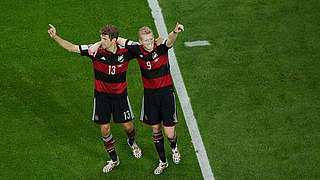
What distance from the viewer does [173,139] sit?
6422mm

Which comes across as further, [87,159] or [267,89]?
[267,89]

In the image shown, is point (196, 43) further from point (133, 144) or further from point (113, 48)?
point (113, 48)

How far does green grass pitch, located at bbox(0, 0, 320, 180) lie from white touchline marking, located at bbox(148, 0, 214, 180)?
9cm

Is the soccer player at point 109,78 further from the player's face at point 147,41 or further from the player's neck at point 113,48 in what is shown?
the player's face at point 147,41

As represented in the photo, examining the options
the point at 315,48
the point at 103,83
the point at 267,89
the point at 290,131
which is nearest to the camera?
the point at 103,83

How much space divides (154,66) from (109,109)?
2.93ft

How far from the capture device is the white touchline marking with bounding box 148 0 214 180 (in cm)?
682

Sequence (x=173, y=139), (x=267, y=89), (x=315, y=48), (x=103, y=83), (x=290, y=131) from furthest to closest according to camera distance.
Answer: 1. (x=315, y=48)
2. (x=267, y=89)
3. (x=290, y=131)
4. (x=173, y=139)
5. (x=103, y=83)

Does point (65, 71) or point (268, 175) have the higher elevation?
point (65, 71)

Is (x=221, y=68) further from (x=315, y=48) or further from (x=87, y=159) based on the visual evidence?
(x=87, y=159)

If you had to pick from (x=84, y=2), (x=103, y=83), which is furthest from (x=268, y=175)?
(x=84, y=2)

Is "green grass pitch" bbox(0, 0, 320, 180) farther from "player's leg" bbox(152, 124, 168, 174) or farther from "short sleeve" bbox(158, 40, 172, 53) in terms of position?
"short sleeve" bbox(158, 40, 172, 53)

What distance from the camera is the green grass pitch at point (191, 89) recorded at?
6.80 m

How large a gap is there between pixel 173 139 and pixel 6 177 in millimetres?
2468
